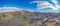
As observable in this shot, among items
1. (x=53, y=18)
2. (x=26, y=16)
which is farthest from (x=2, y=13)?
(x=53, y=18)

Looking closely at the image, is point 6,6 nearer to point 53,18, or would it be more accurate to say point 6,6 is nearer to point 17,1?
point 17,1

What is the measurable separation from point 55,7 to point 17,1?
57cm

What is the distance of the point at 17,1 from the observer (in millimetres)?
3068

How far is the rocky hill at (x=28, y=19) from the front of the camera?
10.0 feet

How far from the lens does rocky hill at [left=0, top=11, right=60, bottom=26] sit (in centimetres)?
305

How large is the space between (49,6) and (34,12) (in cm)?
24

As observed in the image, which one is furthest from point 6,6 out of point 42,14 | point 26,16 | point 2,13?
point 42,14

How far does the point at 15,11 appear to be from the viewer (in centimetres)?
306

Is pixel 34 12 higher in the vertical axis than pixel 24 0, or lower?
lower

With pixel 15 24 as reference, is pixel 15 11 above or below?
above

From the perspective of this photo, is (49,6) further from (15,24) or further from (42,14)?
(15,24)

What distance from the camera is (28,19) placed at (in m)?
3.07

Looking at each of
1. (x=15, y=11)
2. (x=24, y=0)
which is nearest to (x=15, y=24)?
(x=15, y=11)

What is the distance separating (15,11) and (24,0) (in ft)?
0.69
